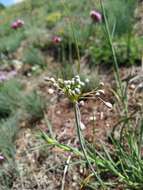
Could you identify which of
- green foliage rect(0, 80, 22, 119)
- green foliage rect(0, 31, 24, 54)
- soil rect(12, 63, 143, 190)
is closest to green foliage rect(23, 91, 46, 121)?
soil rect(12, 63, 143, 190)

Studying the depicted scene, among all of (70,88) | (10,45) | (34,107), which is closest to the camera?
(70,88)

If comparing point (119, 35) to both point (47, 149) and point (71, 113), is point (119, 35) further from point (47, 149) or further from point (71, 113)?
point (47, 149)

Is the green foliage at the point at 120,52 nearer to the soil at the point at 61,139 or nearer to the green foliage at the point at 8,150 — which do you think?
the soil at the point at 61,139

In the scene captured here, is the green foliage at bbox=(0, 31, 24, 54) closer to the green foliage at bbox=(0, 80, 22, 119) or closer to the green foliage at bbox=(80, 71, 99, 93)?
the green foliage at bbox=(0, 80, 22, 119)

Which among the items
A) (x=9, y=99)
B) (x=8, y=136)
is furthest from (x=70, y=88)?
(x=9, y=99)

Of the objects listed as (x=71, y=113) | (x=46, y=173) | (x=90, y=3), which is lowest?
(x=46, y=173)

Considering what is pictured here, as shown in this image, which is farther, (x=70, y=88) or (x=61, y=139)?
(x=61, y=139)

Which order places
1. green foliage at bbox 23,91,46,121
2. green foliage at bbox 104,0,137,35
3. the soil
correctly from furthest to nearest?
green foliage at bbox 104,0,137,35 < green foliage at bbox 23,91,46,121 < the soil

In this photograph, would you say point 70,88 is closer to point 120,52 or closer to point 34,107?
point 34,107

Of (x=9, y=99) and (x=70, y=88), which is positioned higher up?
(x=9, y=99)

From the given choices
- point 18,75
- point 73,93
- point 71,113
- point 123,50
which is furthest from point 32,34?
point 73,93

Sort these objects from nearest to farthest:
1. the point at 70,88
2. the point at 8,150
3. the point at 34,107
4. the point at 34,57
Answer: the point at 70,88 → the point at 8,150 → the point at 34,107 → the point at 34,57
